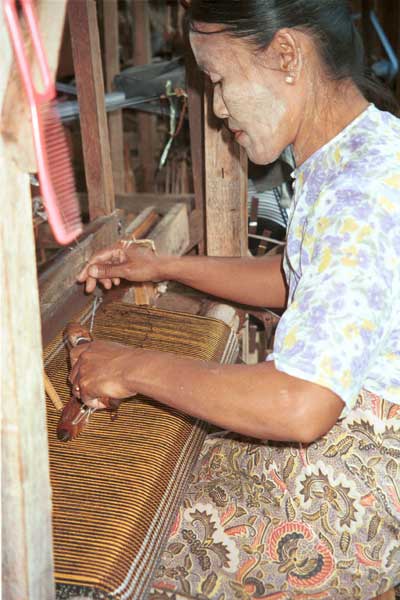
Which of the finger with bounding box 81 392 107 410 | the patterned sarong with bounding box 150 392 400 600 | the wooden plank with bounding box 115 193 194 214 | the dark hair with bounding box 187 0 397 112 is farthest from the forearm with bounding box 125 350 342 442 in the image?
the wooden plank with bounding box 115 193 194 214

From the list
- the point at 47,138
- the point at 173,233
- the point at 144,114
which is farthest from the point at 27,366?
the point at 144,114

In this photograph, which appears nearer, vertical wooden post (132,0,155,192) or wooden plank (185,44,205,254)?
wooden plank (185,44,205,254)

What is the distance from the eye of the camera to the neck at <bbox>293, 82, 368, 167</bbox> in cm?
146

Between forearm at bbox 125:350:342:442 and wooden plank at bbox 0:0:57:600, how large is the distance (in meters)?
0.33

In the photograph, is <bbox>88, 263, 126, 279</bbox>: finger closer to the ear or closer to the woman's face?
the woman's face

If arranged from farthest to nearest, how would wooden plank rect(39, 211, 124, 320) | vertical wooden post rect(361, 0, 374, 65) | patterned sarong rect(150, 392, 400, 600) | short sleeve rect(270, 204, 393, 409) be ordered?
1. vertical wooden post rect(361, 0, 374, 65)
2. wooden plank rect(39, 211, 124, 320)
3. patterned sarong rect(150, 392, 400, 600)
4. short sleeve rect(270, 204, 393, 409)

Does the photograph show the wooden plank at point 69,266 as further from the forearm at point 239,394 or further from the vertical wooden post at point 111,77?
the vertical wooden post at point 111,77

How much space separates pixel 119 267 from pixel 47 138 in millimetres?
1102

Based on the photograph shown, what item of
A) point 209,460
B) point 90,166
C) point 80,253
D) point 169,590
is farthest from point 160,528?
point 90,166

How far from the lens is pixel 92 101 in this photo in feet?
8.03

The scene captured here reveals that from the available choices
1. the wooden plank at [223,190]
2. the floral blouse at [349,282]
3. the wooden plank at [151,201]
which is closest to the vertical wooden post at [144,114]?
the wooden plank at [151,201]

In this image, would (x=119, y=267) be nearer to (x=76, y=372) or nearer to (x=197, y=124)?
(x=76, y=372)

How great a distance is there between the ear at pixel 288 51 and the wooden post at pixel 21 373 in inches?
22.3

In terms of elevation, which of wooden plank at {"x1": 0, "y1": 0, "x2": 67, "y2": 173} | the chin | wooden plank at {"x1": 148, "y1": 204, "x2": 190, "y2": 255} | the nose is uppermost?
wooden plank at {"x1": 0, "y1": 0, "x2": 67, "y2": 173}
